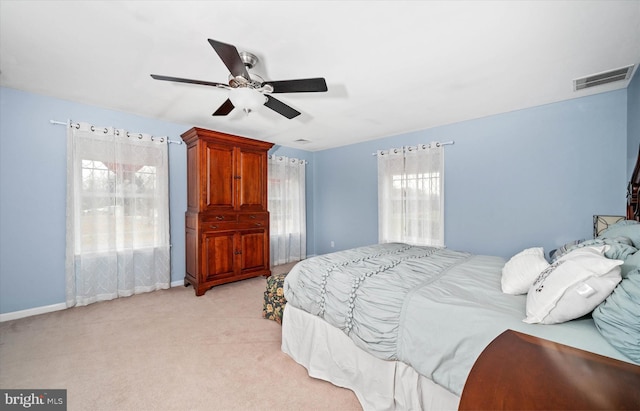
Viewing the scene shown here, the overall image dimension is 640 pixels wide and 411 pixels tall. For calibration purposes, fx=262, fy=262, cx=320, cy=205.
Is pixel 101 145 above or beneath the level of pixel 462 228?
above

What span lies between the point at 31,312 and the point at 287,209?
11.8 feet

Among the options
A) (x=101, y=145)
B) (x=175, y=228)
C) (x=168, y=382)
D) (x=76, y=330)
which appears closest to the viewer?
(x=168, y=382)

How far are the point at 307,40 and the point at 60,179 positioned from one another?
3.23 meters

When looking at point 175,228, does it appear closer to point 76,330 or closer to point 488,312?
point 76,330

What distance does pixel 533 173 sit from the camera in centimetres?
314

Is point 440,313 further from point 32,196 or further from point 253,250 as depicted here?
point 32,196

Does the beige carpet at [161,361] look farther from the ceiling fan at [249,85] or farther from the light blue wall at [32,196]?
the ceiling fan at [249,85]

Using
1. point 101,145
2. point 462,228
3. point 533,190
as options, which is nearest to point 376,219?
point 462,228

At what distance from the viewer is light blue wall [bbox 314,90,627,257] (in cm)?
274

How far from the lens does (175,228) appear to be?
12.6 ft

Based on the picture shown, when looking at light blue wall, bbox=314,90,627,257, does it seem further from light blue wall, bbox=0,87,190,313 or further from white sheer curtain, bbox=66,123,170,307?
light blue wall, bbox=0,87,190,313

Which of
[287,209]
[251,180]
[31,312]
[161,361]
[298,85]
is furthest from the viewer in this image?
[287,209]

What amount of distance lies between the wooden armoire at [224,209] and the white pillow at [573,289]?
11.1 feet

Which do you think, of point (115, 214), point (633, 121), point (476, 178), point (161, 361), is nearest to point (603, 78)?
point (633, 121)
